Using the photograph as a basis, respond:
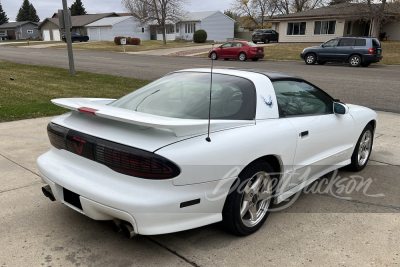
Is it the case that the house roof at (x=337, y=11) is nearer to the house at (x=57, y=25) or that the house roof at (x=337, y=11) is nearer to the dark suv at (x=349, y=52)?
the dark suv at (x=349, y=52)

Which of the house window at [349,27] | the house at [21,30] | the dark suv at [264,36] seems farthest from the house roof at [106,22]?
the house window at [349,27]

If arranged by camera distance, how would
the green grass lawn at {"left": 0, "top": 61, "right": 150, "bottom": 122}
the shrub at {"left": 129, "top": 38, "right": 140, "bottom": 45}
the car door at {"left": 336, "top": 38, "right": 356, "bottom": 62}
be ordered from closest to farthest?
the green grass lawn at {"left": 0, "top": 61, "right": 150, "bottom": 122} → the car door at {"left": 336, "top": 38, "right": 356, "bottom": 62} → the shrub at {"left": 129, "top": 38, "right": 140, "bottom": 45}

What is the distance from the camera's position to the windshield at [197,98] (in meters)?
3.08

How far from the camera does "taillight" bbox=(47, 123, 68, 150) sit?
294cm

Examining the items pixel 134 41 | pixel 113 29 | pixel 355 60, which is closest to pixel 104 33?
pixel 113 29

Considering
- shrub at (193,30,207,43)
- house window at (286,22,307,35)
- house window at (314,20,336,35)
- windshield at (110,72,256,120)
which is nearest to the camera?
windshield at (110,72,256,120)

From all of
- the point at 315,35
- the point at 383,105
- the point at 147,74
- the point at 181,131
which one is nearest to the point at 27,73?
the point at 147,74

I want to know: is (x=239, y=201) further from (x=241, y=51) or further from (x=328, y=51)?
(x=241, y=51)

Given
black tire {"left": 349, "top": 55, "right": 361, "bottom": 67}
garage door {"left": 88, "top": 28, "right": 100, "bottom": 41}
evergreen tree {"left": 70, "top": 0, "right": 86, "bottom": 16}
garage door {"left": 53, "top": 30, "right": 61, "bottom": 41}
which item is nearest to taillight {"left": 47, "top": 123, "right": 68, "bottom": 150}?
black tire {"left": 349, "top": 55, "right": 361, "bottom": 67}

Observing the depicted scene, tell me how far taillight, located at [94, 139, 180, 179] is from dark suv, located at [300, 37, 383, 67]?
19.9 metres

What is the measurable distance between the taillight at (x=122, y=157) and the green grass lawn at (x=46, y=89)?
5.19 metres

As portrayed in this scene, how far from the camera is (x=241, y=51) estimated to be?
24.1 meters

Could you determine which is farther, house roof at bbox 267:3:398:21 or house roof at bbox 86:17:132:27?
house roof at bbox 86:17:132:27

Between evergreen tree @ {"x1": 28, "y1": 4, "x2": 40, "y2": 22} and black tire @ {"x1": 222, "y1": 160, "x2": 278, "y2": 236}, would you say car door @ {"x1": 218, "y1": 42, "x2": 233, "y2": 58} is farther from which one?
evergreen tree @ {"x1": 28, "y1": 4, "x2": 40, "y2": 22}
